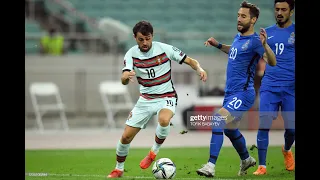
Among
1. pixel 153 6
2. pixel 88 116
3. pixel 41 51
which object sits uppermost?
pixel 153 6

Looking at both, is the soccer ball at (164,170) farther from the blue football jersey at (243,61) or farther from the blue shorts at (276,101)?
the blue shorts at (276,101)

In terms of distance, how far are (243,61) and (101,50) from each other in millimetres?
10136

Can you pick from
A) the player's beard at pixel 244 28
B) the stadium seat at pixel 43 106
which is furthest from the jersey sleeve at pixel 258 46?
the stadium seat at pixel 43 106

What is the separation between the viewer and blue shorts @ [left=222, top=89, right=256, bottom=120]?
306 inches

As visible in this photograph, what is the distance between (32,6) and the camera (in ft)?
64.4

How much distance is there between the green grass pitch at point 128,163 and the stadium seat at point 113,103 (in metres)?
3.64

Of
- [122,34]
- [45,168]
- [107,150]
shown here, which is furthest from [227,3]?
[45,168]

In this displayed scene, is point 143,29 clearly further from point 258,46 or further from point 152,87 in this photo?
point 258,46

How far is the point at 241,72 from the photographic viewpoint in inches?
308

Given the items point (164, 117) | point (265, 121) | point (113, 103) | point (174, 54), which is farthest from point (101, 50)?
point (164, 117)

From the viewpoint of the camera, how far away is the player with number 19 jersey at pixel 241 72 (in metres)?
7.77

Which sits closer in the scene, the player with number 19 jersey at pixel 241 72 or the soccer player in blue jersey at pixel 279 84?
the player with number 19 jersey at pixel 241 72

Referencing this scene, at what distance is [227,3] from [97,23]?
3452mm
